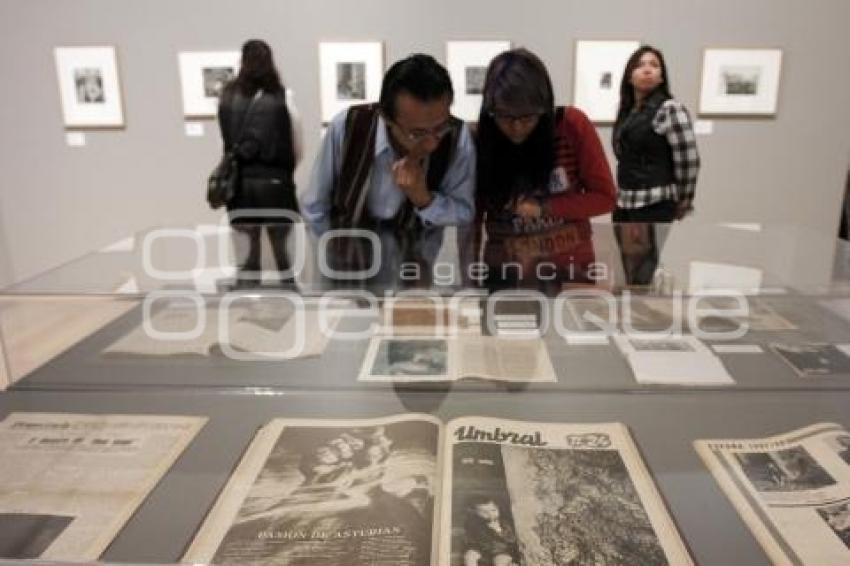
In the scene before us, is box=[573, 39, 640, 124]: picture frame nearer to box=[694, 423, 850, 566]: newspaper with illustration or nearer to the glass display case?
the glass display case

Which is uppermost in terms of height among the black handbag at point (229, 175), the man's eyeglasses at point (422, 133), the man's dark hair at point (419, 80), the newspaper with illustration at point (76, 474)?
the man's dark hair at point (419, 80)

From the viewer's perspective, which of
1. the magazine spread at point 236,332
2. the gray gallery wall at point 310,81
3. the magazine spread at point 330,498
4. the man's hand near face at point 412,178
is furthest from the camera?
the gray gallery wall at point 310,81

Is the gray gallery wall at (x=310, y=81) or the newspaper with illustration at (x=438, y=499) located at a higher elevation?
the gray gallery wall at (x=310, y=81)

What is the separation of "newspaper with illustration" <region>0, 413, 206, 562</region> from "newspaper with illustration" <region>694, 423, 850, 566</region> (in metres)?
0.83

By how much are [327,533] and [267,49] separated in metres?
2.71

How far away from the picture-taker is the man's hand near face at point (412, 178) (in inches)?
67.4

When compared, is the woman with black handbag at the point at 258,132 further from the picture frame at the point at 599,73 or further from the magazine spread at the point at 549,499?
the magazine spread at the point at 549,499

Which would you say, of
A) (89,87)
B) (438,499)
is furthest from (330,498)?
(89,87)

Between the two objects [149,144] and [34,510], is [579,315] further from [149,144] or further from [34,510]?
[149,144]

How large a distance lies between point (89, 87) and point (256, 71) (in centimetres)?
160

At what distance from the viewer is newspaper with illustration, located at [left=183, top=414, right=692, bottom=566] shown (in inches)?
31.9

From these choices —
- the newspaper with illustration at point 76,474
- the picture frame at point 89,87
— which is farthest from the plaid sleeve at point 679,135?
the picture frame at point 89,87

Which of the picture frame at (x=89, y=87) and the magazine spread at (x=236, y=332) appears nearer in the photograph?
the magazine spread at (x=236, y=332)

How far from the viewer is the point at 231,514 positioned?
88cm
